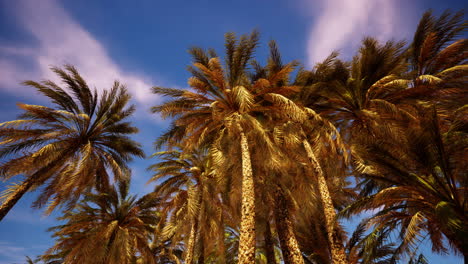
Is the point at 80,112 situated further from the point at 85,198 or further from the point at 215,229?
the point at 215,229

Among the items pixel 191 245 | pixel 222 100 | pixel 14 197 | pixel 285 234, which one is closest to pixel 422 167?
pixel 285 234

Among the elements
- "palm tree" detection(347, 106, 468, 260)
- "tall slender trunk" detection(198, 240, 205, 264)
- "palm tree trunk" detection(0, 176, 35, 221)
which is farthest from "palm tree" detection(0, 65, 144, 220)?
"palm tree" detection(347, 106, 468, 260)

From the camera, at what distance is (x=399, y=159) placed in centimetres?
736

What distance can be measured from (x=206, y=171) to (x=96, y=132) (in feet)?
19.8

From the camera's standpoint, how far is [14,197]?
8.70 meters

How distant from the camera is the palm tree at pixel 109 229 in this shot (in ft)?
39.7

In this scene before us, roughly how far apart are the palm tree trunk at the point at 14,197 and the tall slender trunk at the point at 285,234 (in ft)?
33.5

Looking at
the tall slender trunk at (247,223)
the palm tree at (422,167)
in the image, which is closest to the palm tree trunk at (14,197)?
the tall slender trunk at (247,223)

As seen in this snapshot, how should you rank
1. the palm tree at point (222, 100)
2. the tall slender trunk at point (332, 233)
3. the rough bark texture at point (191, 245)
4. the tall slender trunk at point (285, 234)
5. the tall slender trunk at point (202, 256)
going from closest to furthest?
the tall slender trunk at point (332, 233), the tall slender trunk at point (285, 234), the palm tree at point (222, 100), the rough bark texture at point (191, 245), the tall slender trunk at point (202, 256)

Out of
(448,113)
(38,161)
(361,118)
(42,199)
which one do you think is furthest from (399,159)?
(42,199)

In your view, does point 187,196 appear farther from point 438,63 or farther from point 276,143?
point 438,63

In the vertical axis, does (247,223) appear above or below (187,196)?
below

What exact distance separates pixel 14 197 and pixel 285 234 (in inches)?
410

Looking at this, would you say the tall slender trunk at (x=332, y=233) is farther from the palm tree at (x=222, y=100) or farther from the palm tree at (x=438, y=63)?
the palm tree at (x=438, y=63)
